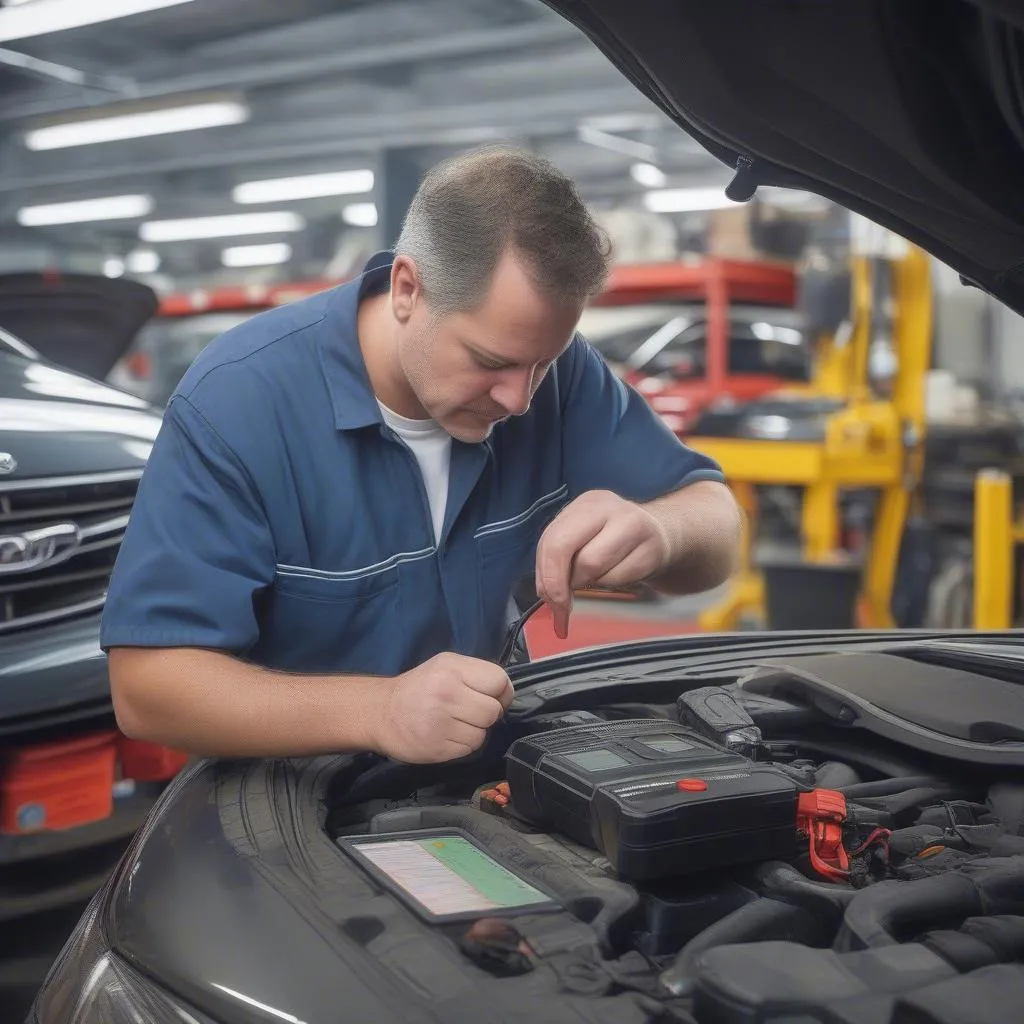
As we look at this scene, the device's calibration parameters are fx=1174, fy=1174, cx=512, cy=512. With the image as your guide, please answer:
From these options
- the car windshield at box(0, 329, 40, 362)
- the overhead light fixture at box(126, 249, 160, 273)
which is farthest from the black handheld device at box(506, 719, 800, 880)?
the overhead light fixture at box(126, 249, 160, 273)

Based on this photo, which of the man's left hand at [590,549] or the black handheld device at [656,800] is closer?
the black handheld device at [656,800]

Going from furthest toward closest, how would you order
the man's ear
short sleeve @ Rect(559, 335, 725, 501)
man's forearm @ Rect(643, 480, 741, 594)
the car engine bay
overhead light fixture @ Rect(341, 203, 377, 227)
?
overhead light fixture @ Rect(341, 203, 377, 227) → short sleeve @ Rect(559, 335, 725, 501) → man's forearm @ Rect(643, 480, 741, 594) → the man's ear → the car engine bay

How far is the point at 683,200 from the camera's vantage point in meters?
13.5

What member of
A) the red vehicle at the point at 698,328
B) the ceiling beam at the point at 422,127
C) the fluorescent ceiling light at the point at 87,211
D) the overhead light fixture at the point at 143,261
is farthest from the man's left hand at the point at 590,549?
the overhead light fixture at the point at 143,261

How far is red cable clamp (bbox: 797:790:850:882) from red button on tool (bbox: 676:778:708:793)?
0.33ft

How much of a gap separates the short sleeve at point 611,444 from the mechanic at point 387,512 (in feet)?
0.19

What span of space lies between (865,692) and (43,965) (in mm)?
1069

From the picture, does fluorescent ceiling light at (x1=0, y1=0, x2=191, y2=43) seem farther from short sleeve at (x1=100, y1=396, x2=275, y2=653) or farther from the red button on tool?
the red button on tool

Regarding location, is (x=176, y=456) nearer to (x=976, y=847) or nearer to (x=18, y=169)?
(x=976, y=847)

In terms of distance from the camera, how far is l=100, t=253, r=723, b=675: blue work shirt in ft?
3.87

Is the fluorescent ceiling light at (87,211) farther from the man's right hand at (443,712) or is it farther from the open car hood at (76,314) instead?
the man's right hand at (443,712)

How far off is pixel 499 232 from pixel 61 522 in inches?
34.3

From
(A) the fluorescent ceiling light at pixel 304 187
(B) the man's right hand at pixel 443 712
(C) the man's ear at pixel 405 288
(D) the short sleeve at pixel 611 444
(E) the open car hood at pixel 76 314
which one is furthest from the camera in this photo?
(A) the fluorescent ceiling light at pixel 304 187

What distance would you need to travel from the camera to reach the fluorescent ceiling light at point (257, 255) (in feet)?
55.1
